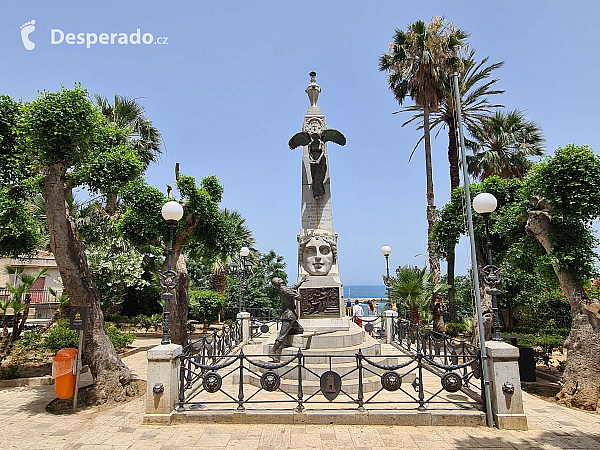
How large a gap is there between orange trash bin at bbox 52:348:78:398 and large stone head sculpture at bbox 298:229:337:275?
613cm

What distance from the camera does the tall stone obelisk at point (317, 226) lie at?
1023 cm

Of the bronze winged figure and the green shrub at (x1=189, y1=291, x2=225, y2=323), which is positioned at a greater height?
the bronze winged figure

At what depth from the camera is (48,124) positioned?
297 inches

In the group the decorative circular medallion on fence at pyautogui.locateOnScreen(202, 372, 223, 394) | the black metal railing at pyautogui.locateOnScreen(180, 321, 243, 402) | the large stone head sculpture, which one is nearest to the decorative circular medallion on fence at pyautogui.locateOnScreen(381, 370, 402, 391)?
the decorative circular medallion on fence at pyautogui.locateOnScreen(202, 372, 223, 394)

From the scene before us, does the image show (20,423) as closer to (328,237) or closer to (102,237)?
(328,237)

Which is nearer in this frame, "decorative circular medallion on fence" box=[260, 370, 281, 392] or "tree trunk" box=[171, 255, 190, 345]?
"decorative circular medallion on fence" box=[260, 370, 281, 392]

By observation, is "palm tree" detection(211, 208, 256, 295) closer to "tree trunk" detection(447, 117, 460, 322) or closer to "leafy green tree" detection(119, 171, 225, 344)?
"leafy green tree" detection(119, 171, 225, 344)

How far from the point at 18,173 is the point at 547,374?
1555 centimetres

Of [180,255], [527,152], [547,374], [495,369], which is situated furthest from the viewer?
[527,152]

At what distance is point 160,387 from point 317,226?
6357 mm

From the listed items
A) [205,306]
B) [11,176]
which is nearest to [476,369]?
[11,176]

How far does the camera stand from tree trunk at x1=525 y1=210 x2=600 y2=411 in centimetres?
787

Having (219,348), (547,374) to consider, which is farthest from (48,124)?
(547,374)

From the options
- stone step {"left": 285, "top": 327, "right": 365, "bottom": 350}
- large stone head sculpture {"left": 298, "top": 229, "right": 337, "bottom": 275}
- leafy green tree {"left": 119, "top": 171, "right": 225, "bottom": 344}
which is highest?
leafy green tree {"left": 119, "top": 171, "right": 225, "bottom": 344}
